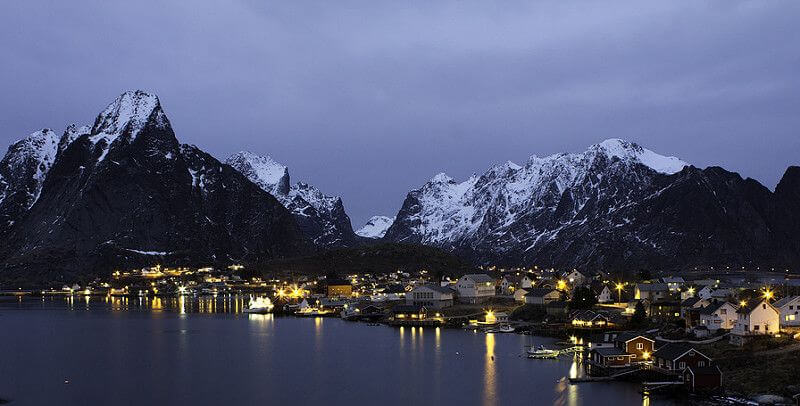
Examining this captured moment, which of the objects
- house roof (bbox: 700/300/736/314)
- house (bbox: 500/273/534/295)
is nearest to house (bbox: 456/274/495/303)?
house (bbox: 500/273/534/295)

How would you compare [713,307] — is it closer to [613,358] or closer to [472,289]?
[613,358]

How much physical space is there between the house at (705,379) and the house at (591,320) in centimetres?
2367

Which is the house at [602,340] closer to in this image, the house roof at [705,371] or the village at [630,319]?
the village at [630,319]

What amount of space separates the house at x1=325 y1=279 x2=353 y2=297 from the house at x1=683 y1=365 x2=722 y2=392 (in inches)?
2929

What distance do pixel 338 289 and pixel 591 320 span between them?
54.2 meters

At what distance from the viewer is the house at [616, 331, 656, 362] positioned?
4050cm

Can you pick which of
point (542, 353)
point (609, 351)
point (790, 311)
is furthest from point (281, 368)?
point (790, 311)

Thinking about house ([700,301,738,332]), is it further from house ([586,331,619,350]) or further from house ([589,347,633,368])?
house ([589,347,633,368])

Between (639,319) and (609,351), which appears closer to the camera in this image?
(609,351)

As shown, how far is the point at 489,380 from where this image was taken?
127 ft

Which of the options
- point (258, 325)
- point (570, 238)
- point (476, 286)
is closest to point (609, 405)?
Answer: point (258, 325)

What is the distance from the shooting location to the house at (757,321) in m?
43.3

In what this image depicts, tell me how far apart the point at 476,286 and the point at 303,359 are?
137ft

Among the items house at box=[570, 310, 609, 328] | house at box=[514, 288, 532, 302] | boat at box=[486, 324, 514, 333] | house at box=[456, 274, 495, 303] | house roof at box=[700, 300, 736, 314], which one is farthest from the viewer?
house at box=[456, 274, 495, 303]
